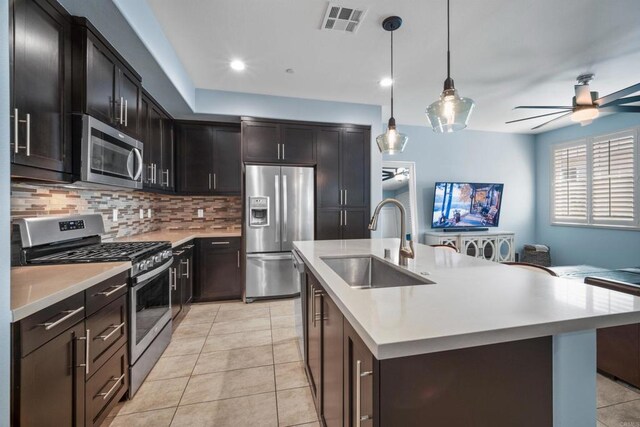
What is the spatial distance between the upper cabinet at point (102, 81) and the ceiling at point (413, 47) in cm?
52

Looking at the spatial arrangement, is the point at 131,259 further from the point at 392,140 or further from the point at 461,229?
the point at 461,229

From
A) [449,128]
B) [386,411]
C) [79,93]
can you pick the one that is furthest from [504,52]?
[79,93]

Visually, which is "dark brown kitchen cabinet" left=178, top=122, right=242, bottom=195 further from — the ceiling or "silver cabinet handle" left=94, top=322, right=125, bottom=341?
"silver cabinet handle" left=94, top=322, right=125, bottom=341

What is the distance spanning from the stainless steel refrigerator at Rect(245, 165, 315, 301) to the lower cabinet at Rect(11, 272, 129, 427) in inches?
74.4

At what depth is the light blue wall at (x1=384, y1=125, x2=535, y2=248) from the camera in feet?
16.8

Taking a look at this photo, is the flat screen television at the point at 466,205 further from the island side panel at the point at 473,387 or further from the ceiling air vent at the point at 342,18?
the island side panel at the point at 473,387

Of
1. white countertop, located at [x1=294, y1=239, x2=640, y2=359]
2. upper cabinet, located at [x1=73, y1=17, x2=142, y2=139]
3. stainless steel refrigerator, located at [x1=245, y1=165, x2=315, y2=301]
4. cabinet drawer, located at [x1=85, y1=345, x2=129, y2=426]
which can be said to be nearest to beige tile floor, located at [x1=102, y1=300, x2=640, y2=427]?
cabinet drawer, located at [x1=85, y1=345, x2=129, y2=426]

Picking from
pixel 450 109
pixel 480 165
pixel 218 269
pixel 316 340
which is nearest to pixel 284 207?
pixel 218 269

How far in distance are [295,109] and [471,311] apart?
11.5 ft

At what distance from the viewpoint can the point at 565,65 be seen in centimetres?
296

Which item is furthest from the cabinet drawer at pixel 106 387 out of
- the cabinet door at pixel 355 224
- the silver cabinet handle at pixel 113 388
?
the cabinet door at pixel 355 224

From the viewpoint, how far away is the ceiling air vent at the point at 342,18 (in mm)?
2102

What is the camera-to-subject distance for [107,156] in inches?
75.4

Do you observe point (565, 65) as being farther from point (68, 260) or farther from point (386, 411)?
point (68, 260)
